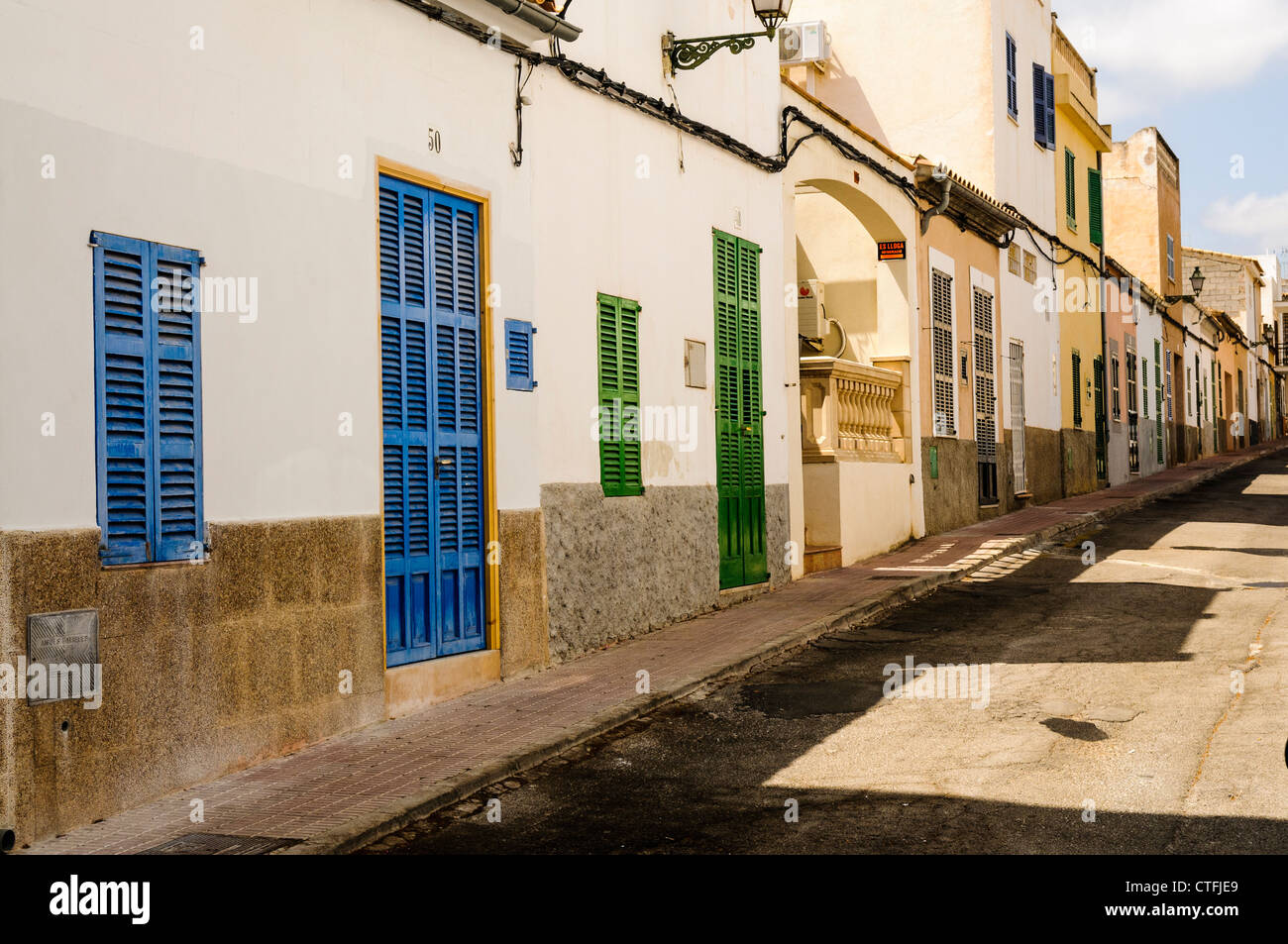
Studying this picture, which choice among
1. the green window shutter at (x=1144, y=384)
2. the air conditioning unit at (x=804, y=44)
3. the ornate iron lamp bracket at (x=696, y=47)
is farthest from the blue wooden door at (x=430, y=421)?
the green window shutter at (x=1144, y=384)

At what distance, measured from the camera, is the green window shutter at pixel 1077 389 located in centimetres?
2669

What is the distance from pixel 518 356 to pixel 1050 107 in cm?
1818

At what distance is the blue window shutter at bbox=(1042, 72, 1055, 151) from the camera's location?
79.2 feet

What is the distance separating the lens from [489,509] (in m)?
8.82

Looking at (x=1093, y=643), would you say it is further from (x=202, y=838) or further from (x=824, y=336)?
(x=824, y=336)

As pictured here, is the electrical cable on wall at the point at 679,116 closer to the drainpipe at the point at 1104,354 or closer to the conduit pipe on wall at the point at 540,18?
the conduit pipe on wall at the point at 540,18

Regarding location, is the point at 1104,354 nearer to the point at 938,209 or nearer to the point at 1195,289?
the point at 1195,289

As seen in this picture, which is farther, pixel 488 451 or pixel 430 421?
pixel 488 451

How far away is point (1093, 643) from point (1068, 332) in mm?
17885

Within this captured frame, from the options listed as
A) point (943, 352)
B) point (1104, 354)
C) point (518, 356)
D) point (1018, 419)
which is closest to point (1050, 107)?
point (1018, 419)

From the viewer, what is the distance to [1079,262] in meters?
27.4

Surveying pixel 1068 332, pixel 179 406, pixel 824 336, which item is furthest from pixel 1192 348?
pixel 179 406

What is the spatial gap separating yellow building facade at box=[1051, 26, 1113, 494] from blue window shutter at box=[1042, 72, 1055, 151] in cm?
84

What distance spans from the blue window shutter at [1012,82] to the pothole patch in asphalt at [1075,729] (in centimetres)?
1610
